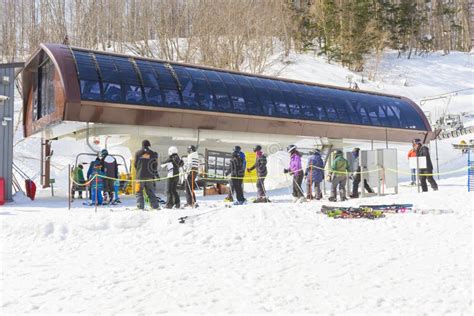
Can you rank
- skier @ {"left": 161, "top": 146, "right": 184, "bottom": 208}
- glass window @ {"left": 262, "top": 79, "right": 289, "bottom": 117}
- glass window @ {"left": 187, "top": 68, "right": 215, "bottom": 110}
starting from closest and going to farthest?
skier @ {"left": 161, "top": 146, "right": 184, "bottom": 208}
glass window @ {"left": 187, "top": 68, "right": 215, "bottom": 110}
glass window @ {"left": 262, "top": 79, "right": 289, "bottom": 117}

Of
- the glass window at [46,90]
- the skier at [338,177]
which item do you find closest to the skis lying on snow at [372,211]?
the skier at [338,177]

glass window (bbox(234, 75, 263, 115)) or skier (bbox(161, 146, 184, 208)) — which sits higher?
glass window (bbox(234, 75, 263, 115))

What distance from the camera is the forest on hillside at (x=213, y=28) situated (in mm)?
41969

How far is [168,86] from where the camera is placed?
18.5 m

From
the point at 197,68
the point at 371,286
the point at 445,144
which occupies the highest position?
the point at 197,68

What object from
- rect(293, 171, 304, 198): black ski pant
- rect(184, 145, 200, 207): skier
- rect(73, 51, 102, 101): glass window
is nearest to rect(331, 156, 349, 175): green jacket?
rect(293, 171, 304, 198): black ski pant

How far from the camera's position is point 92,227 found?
8.58 m

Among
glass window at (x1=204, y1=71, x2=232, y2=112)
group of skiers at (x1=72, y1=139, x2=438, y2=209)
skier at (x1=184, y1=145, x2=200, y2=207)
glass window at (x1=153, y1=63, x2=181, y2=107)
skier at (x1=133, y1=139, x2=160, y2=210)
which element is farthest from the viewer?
glass window at (x1=204, y1=71, x2=232, y2=112)

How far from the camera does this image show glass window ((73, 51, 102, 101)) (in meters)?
16.4

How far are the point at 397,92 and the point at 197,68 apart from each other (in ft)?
105

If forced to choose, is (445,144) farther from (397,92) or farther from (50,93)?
(50,93)

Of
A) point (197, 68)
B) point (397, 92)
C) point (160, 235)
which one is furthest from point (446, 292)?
point (397, 92)

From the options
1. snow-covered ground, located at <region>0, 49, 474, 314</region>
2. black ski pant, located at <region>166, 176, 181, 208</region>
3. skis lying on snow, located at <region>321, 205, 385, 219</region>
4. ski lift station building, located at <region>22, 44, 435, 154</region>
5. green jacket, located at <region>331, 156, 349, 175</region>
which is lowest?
snow-covered ground, located at <region>0, 49, 474, 314</region>

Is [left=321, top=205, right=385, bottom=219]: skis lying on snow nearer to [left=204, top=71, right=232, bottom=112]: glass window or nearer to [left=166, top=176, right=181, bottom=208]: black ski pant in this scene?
[left=166, top=176, right=181, bottom=208]: black ski pant
